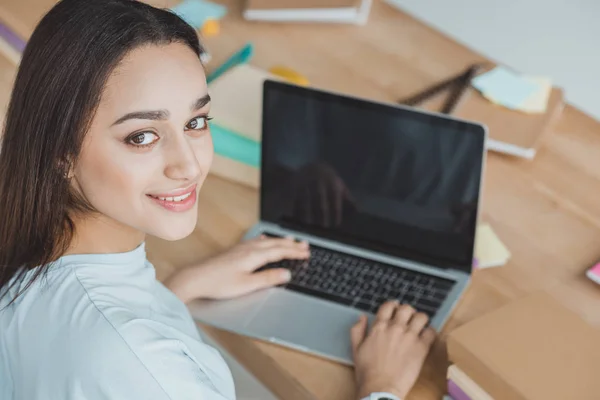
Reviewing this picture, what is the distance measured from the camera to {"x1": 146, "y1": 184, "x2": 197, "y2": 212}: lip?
92cm

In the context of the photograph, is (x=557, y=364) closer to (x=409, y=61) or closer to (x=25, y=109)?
(x=25, y=109)

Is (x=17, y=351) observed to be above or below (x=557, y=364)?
below

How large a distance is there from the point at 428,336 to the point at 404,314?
0.15 ft

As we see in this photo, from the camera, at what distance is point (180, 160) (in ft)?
2.94

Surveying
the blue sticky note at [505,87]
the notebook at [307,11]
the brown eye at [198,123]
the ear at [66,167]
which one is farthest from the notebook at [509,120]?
the ear at [66,167]

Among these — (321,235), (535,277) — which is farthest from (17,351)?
(535,277)

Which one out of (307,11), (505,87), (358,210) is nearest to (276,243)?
(358,210)

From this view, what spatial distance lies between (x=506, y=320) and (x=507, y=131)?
→ 1.69 ft

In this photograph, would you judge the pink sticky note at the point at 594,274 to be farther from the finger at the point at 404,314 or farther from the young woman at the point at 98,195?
the young woman at the point at 98,195

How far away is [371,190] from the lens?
1.25 meters

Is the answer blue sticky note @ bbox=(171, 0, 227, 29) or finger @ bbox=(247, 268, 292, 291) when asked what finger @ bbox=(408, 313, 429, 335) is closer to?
finger @ bbox=(247, 268, 292, 291)

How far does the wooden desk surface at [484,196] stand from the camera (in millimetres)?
1141

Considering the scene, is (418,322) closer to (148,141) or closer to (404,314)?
(404,314)

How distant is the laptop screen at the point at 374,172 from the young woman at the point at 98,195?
0.97ft
